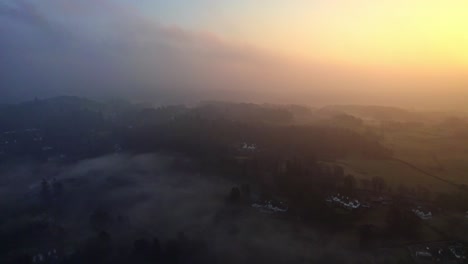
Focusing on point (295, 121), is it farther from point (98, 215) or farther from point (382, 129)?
point (98, 215)

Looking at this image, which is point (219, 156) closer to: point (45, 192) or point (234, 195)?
point (234, 195)

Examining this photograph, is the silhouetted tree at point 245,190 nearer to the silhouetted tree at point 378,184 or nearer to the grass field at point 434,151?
the silhouetted tree at point 378,184

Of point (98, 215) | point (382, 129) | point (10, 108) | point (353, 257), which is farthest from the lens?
point (10, 108)

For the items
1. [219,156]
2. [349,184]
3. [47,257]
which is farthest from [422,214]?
[47,257]

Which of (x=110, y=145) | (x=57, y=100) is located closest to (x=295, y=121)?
(x=110, y=145)

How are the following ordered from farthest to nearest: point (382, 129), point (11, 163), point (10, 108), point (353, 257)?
point (10, 108), point (382, 129), point (11, 163), point (353, 257)

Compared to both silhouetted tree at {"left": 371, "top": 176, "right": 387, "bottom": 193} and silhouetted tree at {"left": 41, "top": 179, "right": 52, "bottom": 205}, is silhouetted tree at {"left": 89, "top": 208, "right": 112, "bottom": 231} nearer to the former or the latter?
silhouetted tree at {"left": 41, "top": 179, "right": 52, "bottom": 205}

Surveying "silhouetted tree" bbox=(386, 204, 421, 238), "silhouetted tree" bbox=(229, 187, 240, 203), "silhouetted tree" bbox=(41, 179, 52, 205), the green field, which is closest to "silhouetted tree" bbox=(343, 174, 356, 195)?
the green field
